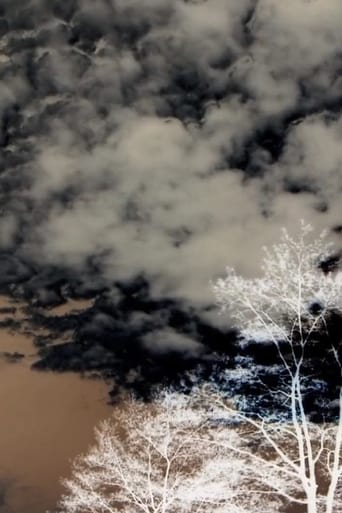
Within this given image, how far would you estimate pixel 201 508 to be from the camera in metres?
21.9

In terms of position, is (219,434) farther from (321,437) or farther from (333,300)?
(333,300)

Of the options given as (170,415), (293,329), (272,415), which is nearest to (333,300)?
(293,329)

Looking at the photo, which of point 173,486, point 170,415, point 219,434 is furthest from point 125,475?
point 219,434

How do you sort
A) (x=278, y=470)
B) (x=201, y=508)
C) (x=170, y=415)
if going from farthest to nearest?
1. (x=201, y=508)
2. (x=170, y=415)
3. (x=278, y=470)

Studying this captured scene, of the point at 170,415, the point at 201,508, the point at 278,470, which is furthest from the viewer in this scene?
the point at 201,508

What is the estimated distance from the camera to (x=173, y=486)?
21906 millimetres

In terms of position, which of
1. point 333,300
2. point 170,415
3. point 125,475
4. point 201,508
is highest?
point 333,300

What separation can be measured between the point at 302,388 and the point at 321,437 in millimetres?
1235

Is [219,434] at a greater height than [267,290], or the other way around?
[267,290]

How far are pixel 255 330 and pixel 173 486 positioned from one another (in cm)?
1095

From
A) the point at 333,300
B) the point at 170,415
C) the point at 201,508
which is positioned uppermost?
the point at 333,300

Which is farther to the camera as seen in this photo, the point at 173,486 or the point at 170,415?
the point at 173,486

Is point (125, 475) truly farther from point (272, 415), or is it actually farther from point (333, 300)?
point (333, 300)

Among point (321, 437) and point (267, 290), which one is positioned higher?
point (267, 290)
